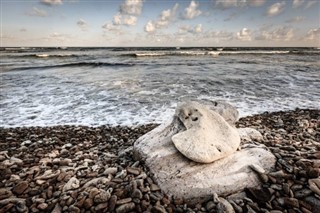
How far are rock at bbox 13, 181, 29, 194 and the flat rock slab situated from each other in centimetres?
178

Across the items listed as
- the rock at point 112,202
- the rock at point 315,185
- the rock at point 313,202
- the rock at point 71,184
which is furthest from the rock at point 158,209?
the rock at point 315,185

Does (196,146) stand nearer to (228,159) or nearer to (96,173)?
(228,159)

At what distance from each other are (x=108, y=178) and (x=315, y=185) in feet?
9.49

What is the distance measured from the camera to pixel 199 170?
11.8ft

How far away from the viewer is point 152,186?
3523 mm

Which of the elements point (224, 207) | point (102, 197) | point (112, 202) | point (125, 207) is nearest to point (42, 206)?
point (102, 197)

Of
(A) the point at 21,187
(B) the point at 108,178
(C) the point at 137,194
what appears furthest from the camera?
(B) the point at 108,178

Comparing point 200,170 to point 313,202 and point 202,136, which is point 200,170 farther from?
point 313,202

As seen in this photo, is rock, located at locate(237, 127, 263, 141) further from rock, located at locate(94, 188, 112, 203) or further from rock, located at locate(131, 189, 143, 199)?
rock, located at locate(94, 188, 112, 203)

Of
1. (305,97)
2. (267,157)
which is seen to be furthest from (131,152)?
(305,97)

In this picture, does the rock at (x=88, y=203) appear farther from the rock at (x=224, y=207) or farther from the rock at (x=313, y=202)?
the rock at (x=313, y=202)

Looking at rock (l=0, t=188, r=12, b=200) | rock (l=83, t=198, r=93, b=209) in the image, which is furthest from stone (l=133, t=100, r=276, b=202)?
rock (l=0, t=188, r=12, b=200)

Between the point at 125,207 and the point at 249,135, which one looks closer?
the point at 125,207

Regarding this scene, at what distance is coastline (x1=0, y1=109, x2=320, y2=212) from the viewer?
3.21 metres
